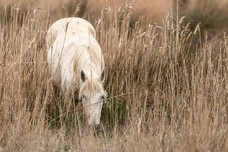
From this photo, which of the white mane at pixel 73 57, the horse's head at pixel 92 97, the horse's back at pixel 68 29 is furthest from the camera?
the horse's back at pixel 68 29

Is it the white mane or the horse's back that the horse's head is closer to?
the white mane

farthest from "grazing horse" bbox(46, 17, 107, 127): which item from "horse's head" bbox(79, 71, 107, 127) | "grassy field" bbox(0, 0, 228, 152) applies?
"grassy field" bbox(0, 0, 228, 152)

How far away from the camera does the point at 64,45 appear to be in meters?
6.38

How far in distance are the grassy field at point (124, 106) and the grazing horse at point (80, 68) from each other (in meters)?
0.13

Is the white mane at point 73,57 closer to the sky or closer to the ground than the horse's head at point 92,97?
closer to the sky

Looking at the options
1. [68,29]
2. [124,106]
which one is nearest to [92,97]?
[124,106]

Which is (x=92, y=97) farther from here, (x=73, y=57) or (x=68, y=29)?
(x=68, y=29)

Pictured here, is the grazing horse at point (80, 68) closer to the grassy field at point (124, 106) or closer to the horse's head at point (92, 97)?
the horse's head at point (92, 97)

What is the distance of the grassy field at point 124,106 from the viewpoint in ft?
15.3

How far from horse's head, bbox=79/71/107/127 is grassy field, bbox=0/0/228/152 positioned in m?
0.12

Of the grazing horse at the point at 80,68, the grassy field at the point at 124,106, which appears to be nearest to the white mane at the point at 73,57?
the grazing horse at the point at 80,68

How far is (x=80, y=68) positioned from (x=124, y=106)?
0.60 m

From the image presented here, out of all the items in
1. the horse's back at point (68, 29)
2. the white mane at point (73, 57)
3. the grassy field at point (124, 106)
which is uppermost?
the horse's back at point (68, 29)

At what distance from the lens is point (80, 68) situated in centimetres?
585
